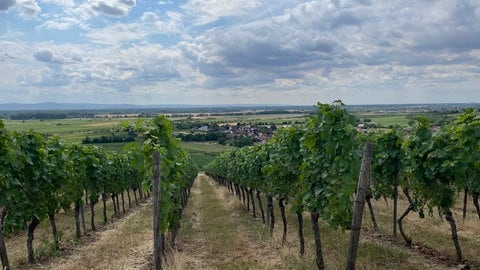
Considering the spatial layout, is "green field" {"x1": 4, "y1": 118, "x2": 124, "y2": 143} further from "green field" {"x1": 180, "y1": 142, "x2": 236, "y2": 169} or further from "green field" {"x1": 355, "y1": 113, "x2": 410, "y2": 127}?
"green field" {"x1": 355, "y1": 113, "x2": 410, "y2": 127}

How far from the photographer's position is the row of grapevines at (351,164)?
30.3ft

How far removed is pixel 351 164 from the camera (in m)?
8.97

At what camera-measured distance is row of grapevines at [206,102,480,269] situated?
30.3 feet

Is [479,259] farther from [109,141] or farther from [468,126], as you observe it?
[109,141]

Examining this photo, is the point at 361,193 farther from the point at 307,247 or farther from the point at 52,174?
the point at 52,174

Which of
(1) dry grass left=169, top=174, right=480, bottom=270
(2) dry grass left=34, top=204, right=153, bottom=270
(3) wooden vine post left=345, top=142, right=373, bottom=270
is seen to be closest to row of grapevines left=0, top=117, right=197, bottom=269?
(2) dry grass left=34, top=204, right=153, bottom=270

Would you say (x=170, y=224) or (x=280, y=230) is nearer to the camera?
(x=170, y=224)

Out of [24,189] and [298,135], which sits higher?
[298,135]

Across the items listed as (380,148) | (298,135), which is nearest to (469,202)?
(380,148)

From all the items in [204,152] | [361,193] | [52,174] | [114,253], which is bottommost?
[204,152]

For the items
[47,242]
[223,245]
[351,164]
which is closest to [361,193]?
[351,164]

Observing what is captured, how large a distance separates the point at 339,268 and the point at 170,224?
5.07m

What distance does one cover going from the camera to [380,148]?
16.5m

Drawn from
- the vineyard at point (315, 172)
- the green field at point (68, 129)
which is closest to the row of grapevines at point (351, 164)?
the vineyard at point (315, 172)
